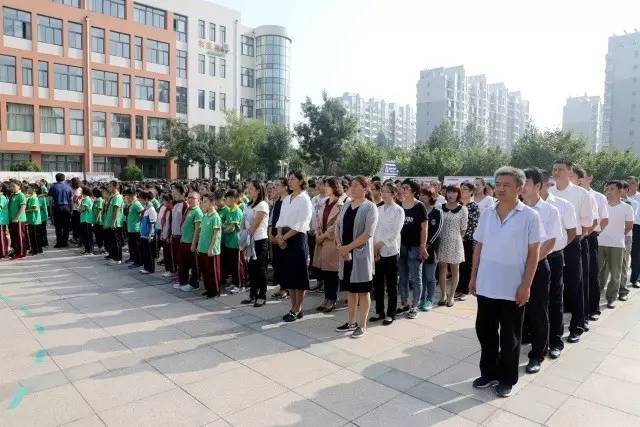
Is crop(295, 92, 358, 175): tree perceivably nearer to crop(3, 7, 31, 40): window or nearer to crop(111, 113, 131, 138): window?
crop(111, 113, 131, 138): window

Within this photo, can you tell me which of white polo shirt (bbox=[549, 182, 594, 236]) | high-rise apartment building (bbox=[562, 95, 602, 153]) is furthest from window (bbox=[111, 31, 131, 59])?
high-rise apartment building (bbox=[562, 95, 602, 153])

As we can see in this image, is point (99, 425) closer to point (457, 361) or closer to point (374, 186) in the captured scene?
point (457, 361)

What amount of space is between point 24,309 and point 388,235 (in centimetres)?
503

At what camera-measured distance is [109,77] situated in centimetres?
3519

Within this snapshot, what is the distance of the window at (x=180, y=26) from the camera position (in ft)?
132

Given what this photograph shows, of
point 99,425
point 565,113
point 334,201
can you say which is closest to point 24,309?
point 99,425

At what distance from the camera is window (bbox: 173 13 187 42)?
1578 inches

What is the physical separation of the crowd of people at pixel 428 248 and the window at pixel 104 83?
29.9 m

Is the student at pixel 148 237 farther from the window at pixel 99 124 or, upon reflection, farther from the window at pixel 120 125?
the window at pixel 120 125

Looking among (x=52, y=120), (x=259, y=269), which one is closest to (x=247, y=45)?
(x=52, y=120)

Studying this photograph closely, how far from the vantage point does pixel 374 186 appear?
24.9ft

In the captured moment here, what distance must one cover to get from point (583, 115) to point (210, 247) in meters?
105

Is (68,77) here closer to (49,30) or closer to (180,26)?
(49,30)

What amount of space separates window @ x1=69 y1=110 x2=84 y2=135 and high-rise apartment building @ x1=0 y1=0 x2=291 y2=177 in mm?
74
